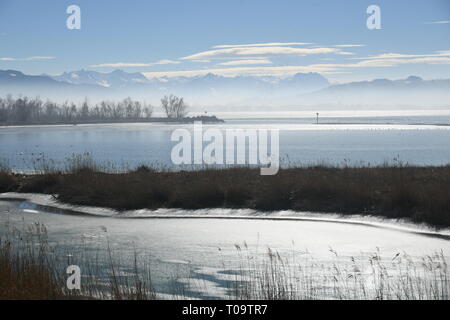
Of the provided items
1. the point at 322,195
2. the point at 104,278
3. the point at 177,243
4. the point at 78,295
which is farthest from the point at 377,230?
the point at 78,295

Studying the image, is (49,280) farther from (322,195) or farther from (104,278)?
(322,195)

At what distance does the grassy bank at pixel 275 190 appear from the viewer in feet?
57.5

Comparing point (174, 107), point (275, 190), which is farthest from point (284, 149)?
point (174, 107)

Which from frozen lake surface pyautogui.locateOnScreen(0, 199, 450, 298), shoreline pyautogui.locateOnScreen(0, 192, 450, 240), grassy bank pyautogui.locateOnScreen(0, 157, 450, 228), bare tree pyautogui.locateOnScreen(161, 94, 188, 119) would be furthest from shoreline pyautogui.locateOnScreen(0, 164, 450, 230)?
bare tree pyautogui.locateOnScreen(161, 94, 188, 119)

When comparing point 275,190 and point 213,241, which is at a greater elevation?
point 275,190

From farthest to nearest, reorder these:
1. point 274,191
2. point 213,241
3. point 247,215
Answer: point 274,191 → point 247,215 → point 213,241

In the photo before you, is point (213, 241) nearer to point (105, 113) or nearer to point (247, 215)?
point (247, 215)

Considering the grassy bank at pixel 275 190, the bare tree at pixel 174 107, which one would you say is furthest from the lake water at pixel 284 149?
the bare tree at pixel 174 107

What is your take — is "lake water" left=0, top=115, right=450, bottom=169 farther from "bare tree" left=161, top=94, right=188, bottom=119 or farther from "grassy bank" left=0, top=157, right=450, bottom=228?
"bare tree" left=161, top=94, right=188, bottom=119

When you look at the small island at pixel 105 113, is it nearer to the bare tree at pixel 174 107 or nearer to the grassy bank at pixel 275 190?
the bare tree at pixel 174 107

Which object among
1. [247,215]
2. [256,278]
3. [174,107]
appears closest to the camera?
[256,278]

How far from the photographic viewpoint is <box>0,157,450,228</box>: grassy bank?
57.5 ft

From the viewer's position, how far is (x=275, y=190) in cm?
1973

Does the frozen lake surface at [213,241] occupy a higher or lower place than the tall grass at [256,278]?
lower
